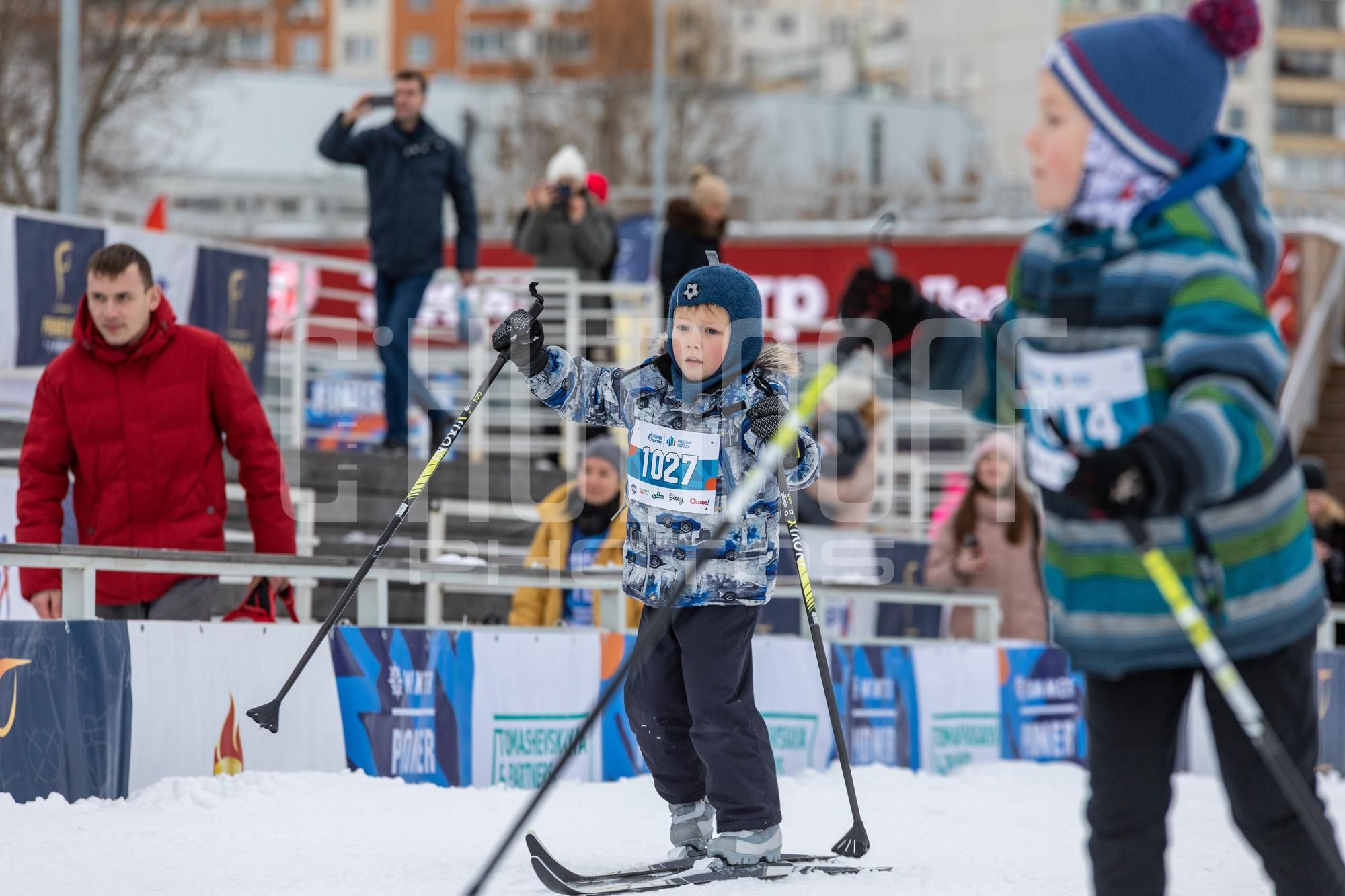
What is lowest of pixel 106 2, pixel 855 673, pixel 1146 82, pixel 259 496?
pixel 855 673

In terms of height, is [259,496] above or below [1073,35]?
below

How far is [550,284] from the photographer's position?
12.9 meters

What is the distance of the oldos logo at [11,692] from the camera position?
17.5ft

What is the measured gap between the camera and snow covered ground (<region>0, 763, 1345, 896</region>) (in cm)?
488

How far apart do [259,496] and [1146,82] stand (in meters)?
4.10

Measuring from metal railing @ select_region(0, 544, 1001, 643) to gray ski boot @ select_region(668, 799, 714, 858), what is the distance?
1734 millimetres

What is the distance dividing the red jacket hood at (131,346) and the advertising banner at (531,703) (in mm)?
1655

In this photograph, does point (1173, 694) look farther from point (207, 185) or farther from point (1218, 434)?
point (207, 185)

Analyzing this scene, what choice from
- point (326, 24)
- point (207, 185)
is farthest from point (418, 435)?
point (326, 24)

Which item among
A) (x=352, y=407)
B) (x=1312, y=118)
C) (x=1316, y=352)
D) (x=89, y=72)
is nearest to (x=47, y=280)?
(x=352, y=407)

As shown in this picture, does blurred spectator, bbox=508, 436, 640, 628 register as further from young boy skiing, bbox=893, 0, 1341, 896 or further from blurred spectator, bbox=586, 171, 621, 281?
young boy skiing, bbox=893, 0, 1341, 896

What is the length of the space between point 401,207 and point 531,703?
4.29m

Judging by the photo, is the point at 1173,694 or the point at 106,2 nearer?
the point at 1173,694

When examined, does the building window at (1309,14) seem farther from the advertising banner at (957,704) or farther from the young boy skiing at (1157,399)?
the young boy skiing at (1157,399)
